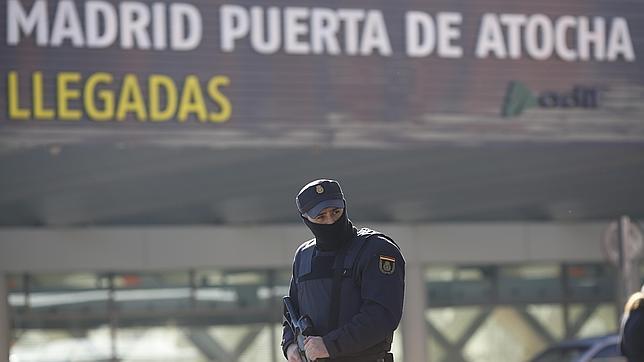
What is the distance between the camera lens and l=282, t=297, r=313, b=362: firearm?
18.9ft

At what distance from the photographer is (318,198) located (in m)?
5.70

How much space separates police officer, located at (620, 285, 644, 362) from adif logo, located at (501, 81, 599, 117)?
11.8m

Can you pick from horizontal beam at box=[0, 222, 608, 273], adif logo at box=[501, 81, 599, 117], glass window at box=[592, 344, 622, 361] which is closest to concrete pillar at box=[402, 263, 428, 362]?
horizontal beam at box=[0, 222, 608, 273]

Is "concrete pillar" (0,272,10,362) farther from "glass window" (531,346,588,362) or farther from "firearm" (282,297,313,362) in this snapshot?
"firearm" (282,297,313,362)

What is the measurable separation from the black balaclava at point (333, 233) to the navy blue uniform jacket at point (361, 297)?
0.03 m

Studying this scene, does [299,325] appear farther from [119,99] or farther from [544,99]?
[544,99]

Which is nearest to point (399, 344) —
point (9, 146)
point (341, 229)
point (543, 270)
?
point (543, 270)

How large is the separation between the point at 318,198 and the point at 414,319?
51.1 feet

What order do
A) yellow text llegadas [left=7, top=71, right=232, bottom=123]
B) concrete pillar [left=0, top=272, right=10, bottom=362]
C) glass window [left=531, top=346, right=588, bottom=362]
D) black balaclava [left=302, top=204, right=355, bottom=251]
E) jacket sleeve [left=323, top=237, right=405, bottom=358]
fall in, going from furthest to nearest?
concrete pillar [left=0, top=272, right=10, bottom=362] → yellow text llegadas [left=7, top=71, right=232, bottom=123] → glass window [left=531, top=346, right=588, bottom=362] → black balaclava [left=302, top=204, right=355, bottom=251] → jacket sleeve [left=323, top=237, right=405, bottom=358]

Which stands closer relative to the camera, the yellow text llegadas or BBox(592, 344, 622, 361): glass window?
BBox(592, 344, 622, 361): glass window

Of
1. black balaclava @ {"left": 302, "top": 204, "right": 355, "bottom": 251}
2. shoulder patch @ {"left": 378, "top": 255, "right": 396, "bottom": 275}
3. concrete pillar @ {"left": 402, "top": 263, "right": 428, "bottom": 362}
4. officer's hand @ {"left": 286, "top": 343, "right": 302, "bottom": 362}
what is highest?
black balaclava @ {"left": 302, "top": 204, "right": 355, "bottom": 251}

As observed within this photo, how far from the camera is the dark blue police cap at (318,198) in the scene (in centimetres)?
569

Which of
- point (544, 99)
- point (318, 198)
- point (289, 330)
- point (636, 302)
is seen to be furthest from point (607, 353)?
point (318, 198)

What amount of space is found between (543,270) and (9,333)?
25.1 feet
